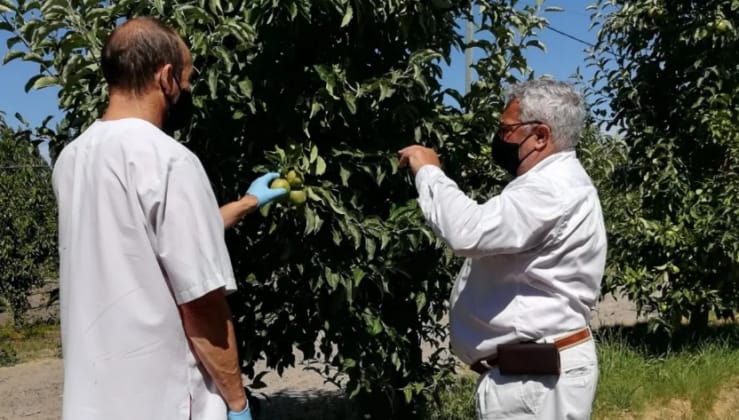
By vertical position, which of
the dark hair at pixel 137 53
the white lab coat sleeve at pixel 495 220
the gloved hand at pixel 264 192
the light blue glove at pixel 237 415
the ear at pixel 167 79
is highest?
the dark hair at pixel 137 53

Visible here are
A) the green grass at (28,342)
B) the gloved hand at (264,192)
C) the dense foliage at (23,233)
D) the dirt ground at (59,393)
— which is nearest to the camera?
the gloved hand at (264,192)

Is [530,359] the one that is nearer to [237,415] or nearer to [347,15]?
[237,415]

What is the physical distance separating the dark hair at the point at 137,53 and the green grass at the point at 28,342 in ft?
27.8

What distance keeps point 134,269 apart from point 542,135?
1346mm

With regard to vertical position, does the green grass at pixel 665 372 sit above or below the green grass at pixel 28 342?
below

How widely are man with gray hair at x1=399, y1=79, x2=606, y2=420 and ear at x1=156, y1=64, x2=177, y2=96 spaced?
32.8 inches

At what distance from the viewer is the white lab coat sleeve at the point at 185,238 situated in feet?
6.02

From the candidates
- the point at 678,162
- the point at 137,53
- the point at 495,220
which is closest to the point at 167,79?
the point at 137,53

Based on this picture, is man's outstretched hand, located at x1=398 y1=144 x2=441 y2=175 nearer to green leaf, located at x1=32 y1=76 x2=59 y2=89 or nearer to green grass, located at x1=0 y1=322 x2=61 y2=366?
green leaf, located at x1=32 y1=76 x2=59 y2=89

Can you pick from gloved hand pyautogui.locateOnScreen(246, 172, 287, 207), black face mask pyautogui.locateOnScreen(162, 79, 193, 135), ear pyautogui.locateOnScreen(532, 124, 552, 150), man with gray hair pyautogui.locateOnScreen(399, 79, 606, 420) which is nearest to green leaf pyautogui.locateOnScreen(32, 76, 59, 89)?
gloved hand pyautogui.locateOnScreen(246, 172, 287, 207)

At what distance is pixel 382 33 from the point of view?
11.9 ft

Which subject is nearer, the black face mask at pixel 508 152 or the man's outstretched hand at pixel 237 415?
the man's outstretched hand at pixel 237 415

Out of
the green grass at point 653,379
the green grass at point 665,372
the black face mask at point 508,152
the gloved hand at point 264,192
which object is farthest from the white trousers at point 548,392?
the green grass at point 665,372

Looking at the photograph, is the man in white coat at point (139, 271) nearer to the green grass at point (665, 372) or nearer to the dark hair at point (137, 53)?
the dark hair at point (137, 53)
